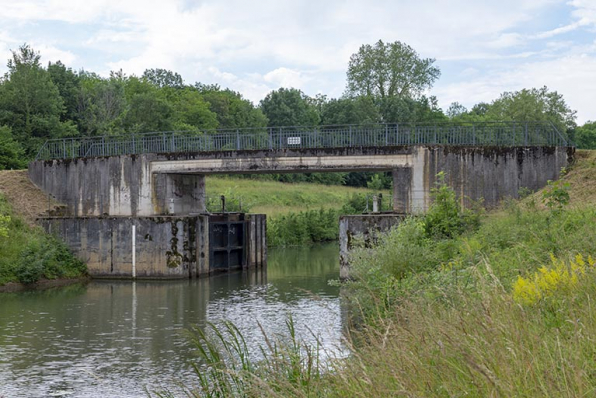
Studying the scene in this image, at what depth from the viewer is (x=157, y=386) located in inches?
542

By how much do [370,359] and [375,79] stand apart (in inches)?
2504

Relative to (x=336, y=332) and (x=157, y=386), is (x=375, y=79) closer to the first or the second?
(x=336, y=332)

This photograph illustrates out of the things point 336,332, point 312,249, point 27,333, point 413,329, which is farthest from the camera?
point 312,249

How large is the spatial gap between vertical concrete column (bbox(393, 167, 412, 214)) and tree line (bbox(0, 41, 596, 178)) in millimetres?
24654

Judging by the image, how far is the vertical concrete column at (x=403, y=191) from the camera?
93.1 feet

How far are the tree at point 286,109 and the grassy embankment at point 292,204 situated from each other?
1265 centimetres

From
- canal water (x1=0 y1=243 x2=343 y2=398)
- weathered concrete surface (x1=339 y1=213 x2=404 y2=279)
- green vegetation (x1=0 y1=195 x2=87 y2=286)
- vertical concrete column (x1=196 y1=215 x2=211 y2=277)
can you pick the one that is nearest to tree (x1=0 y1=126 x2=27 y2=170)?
green vegetation (x1=0 y1=195 x2=87 y2=286)

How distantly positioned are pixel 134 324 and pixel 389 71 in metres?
49.8

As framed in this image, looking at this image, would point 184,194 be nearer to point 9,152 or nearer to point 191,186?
point 191,186

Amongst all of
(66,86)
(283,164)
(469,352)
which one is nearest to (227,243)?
(283,164)

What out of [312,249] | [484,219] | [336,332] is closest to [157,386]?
[336,332]

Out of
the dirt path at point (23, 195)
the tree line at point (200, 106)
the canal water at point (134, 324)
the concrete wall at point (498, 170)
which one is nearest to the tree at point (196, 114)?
the tree line at point (200, 106)

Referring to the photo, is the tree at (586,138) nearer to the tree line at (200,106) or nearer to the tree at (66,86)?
the tree line at (200,106)

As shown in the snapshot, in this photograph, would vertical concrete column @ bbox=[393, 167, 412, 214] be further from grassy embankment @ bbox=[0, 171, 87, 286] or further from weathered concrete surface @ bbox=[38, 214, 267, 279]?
grassy embankment @ bbox=[0, 171, 87, 286]
